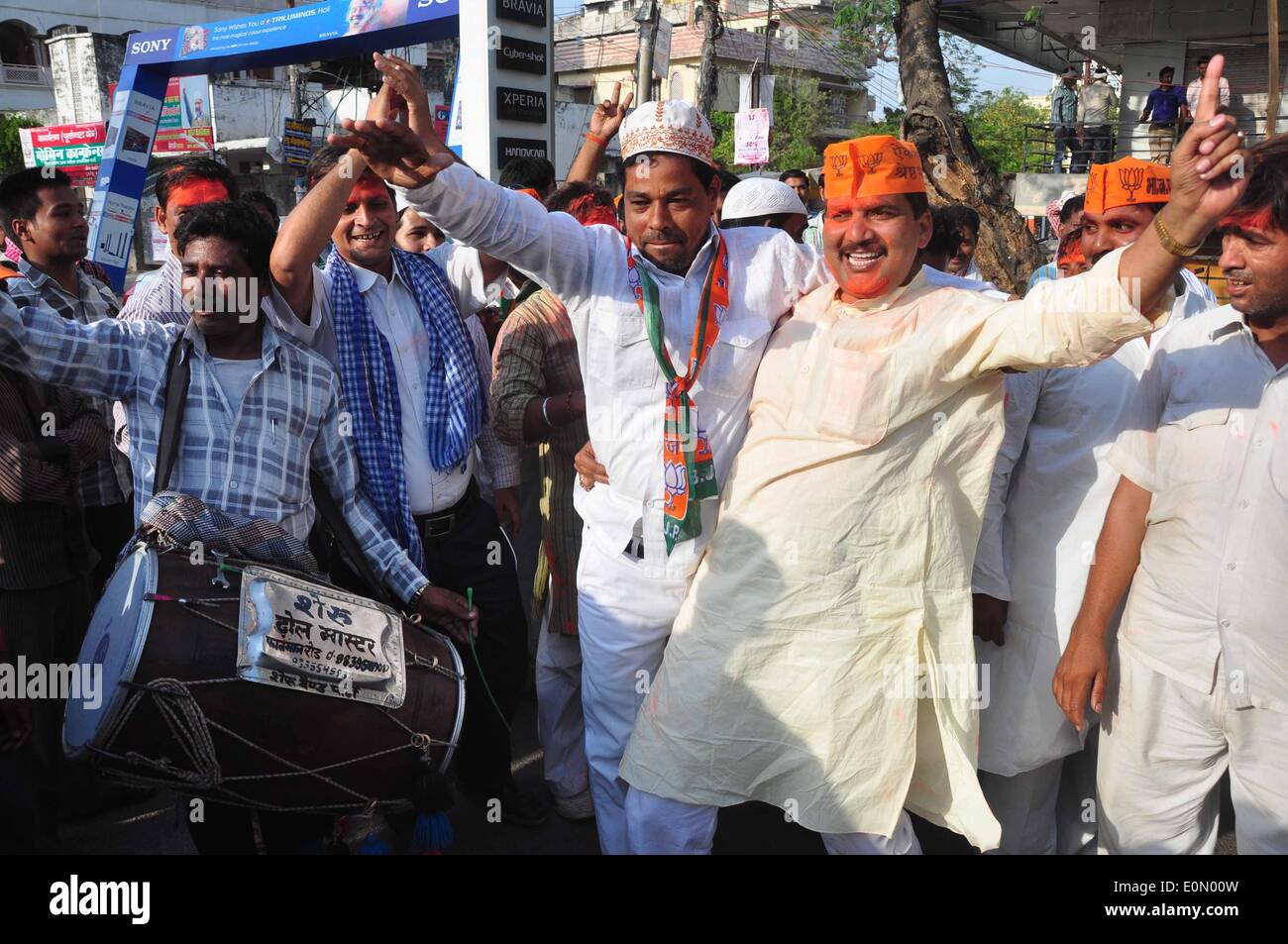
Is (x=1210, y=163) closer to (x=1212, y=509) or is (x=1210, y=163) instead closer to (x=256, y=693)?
(x=1212, y=509)

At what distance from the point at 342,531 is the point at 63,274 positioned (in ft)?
6.33

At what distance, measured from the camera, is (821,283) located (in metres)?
2.90

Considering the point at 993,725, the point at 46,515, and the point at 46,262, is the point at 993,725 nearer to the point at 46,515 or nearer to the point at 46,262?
the point at 46,515

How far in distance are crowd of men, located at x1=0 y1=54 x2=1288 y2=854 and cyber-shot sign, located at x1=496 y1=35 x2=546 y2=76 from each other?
5475 mm

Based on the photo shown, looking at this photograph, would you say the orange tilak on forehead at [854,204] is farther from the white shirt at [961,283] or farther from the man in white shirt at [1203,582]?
the man in white shirt at [1203,582]

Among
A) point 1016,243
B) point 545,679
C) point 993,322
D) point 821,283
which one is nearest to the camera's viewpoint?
point 993,322

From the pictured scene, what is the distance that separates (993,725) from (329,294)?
2.36 m

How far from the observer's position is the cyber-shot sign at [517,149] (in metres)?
8.12

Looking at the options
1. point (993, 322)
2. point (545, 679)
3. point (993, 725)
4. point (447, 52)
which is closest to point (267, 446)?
point (545, 679)

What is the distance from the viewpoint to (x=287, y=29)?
32.3ft

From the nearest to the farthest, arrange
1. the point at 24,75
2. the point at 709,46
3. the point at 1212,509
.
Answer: the point at 1212,509 < the point at 709,46 < the point at 24,75

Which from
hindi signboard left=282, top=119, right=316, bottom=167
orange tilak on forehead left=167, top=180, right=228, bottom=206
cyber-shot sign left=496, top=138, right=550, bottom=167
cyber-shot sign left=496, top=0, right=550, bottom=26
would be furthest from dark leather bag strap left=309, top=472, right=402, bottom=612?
hindi signboard left=282, top=119, right=316, bottom=167

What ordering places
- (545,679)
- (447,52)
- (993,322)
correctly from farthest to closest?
(447,52)
(545,679)
(993,322)

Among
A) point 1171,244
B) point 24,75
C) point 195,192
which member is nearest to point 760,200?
point 195,192
